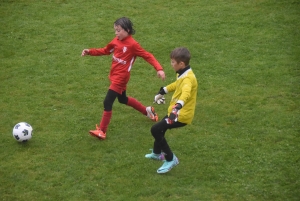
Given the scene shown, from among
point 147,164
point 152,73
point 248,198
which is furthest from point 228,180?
point 152,73

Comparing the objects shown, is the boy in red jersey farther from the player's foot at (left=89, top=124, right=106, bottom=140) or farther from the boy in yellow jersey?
the boy in yellow jersey

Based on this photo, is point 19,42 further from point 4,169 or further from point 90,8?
point 4,169

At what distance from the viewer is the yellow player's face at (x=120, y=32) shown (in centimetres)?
884

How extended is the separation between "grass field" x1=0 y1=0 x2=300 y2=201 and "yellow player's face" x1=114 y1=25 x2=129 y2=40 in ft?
6.04

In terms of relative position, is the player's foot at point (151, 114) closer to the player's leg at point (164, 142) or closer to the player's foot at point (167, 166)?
the player's leg at point (164, 142)

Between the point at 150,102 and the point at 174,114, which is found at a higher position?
the point at 174,114

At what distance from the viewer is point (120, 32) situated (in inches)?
350

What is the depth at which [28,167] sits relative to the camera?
27.0 ft

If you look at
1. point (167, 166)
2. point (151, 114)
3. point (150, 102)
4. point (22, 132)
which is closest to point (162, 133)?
point (167, 166)

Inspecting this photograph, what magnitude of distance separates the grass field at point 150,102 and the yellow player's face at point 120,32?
1.84 meters

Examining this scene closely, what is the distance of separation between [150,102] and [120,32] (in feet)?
7.33

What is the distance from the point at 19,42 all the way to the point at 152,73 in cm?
408

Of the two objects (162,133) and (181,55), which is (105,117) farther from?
(181,55)

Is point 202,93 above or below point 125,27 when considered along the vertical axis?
below
